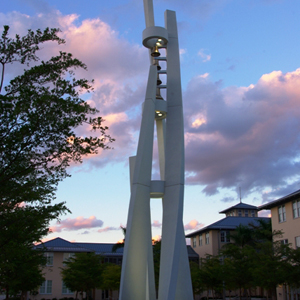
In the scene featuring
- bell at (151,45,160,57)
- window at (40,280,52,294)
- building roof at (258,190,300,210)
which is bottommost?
window at (40,280,52,294)

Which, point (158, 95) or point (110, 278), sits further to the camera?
point (110, 278)

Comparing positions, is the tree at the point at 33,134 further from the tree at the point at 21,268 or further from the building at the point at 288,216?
the building at the point at 288,216

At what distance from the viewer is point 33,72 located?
514 inches

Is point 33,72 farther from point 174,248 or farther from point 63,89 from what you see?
point 174,248

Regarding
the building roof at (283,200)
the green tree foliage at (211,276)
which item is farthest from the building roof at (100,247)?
the building roof at (283,200)

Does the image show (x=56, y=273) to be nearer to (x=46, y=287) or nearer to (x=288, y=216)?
(x=46, y=287)

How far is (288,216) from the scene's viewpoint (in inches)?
1534

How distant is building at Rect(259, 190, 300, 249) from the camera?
1470 inches

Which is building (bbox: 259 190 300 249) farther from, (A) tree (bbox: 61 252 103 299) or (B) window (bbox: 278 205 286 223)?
(A) tree (bbox: 61 252 103 299)

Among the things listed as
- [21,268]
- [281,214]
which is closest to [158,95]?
[21,268]

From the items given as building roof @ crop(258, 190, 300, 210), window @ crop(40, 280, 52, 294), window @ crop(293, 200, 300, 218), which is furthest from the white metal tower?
window @ crop(40, 280, 52, 294)

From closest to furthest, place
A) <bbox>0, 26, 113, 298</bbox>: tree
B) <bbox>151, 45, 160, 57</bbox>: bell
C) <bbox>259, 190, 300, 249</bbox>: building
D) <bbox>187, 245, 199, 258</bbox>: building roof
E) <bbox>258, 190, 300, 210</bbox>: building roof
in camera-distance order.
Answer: <bbox>0, 26, 113, 298</bbox>: tree, <bbox>151, 45, 160, 57</bbox>: bell, <bbox>258, 190, 300, 210</bbox>: building roof, <bbox>259, 190, 300, 249</bbox>: building, <bbox>187, 245, 199, 258</bbox>: building roof

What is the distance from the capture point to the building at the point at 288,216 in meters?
37.3

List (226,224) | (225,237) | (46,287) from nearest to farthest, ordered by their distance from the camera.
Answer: (46,287)
(225,237)
(226,224)
